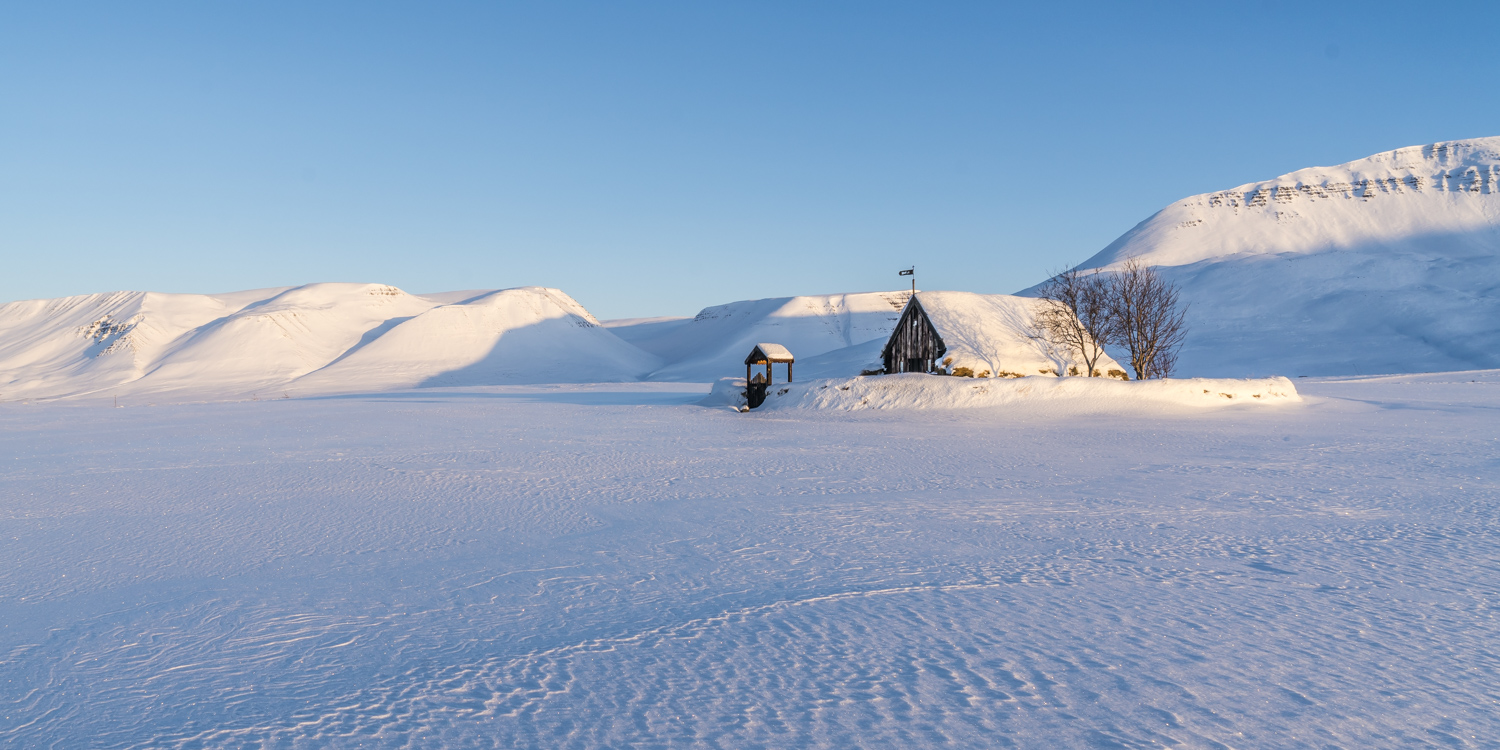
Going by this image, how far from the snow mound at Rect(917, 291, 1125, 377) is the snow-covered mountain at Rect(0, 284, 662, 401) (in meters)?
60.5

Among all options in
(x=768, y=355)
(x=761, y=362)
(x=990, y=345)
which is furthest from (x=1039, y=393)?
(x=761, y=362)

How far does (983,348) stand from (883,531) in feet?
75.3

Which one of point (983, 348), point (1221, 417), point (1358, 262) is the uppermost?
point (1358, 262)

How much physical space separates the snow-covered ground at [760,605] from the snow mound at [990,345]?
15.6 metres

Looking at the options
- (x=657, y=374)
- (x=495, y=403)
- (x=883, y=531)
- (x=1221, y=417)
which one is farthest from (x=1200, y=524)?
(x=657, y=374)

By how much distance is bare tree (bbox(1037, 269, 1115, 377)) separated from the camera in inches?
1278

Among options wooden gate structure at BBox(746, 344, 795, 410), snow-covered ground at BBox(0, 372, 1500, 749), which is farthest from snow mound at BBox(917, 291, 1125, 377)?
snow-covered ground at BBox(0, 372, 1500, 749)

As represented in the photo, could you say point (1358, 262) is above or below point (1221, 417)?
above

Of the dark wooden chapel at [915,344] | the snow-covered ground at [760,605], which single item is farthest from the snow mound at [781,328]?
the snow-covered ground at [760,605]

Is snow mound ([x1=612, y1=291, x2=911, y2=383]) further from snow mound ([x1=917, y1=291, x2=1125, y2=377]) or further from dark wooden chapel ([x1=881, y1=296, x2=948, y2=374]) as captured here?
dark wooden chapel ([x1=881, y1=296, x2=948, y2=374])

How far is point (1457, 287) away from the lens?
89.0 m

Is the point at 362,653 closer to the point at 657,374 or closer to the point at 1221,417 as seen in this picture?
the point at 1221,417

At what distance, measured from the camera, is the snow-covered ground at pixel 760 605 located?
3.88 m

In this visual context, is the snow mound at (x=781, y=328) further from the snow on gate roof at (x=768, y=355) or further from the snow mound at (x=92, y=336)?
the snow on gate roof at (x=768, y=355)
